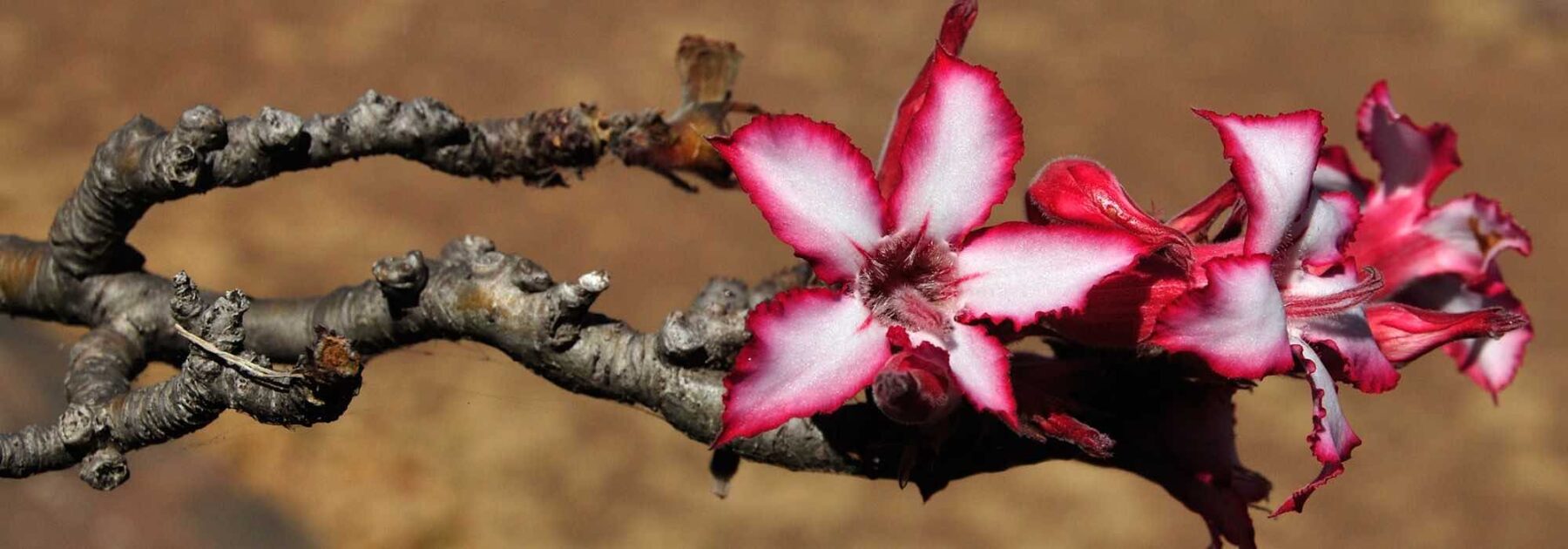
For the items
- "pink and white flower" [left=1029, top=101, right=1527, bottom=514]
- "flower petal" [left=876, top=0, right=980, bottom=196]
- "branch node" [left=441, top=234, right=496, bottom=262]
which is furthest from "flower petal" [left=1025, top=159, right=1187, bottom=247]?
"branch node" [left=441, top=234, right=496, bottom=262]

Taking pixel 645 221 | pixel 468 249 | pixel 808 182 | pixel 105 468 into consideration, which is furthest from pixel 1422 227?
pixel 645 221

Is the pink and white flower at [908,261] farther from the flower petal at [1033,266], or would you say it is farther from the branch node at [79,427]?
the branch node at [79,427]

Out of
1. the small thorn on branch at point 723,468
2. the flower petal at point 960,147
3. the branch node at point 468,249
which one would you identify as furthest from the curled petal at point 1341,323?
the branch node at point 468,249

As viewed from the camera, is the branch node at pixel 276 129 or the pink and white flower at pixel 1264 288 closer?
the pink and white flower at pixel 1264 288

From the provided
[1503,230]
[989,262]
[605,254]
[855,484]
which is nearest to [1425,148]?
[1503,230]

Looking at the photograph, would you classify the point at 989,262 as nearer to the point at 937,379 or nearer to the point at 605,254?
the point at 937,379

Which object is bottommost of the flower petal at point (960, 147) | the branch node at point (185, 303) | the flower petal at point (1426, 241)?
the branch node at point (185, 303)

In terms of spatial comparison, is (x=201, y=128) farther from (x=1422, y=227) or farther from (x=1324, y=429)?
(x=1422, y=227)
